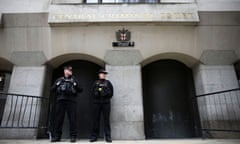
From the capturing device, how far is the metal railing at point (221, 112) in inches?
240

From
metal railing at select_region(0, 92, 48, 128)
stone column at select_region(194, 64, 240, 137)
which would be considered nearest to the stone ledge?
stone column at select_region(194, 64, 240, 137)

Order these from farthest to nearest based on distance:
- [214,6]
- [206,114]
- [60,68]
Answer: [60,68] < [214,6] < [206,114]

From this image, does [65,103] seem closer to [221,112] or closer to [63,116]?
[63,116]

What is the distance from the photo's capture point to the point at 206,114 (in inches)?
248

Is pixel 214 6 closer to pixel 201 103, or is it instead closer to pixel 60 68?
pixel 201 103

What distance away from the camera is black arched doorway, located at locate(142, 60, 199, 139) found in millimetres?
7375

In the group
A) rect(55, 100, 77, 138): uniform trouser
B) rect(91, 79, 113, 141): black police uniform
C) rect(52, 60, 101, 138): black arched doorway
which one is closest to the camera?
rect(55, 100, 77, 138): uniform trouser

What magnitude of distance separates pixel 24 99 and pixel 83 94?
223cm

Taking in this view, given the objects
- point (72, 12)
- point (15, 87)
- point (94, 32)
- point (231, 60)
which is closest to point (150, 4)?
point (94, 32)

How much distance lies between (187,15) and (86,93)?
5.06 metres

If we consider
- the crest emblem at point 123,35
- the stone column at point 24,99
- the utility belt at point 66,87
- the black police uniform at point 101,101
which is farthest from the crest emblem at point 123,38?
the stone column at point 24,99

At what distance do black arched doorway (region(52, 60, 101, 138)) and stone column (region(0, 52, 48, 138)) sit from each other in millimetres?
1126

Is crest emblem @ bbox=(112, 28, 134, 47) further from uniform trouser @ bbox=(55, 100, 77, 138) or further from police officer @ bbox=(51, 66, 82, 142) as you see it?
uniform trouser @ bbox=(55, 100, 77, 138)

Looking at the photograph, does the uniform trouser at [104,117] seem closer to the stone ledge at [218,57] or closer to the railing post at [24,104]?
the railing post at [24,104]
